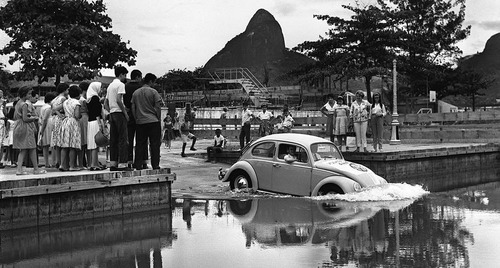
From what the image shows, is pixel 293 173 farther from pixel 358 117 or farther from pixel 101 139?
pixel 358 117

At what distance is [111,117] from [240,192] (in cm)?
402

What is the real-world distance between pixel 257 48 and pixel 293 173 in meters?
116

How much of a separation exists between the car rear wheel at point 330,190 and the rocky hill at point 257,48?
105 m

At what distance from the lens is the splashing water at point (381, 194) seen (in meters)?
14.8

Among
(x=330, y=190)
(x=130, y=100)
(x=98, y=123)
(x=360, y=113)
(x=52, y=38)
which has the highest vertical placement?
(x=52, y=38)

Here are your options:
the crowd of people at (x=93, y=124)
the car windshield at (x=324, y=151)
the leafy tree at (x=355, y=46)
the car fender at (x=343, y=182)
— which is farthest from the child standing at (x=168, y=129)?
the leafy tree at (x=355, y=46)

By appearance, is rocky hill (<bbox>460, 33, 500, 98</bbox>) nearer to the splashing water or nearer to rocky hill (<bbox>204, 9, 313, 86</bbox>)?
rocky hill (<bbox>204, 9, 313, 86</bbox>)

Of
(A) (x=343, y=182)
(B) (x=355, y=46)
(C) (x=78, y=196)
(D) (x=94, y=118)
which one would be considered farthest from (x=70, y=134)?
(B) (x=355, y=46)

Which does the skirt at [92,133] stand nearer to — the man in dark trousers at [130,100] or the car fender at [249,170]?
the man in dark trousers at [130,100]

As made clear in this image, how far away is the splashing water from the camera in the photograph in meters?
14.8

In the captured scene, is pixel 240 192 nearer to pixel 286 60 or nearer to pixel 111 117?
pixel 111 117

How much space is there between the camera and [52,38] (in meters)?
32.1

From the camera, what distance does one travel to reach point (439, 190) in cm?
1867

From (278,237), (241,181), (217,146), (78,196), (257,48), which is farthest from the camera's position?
(257,48)
